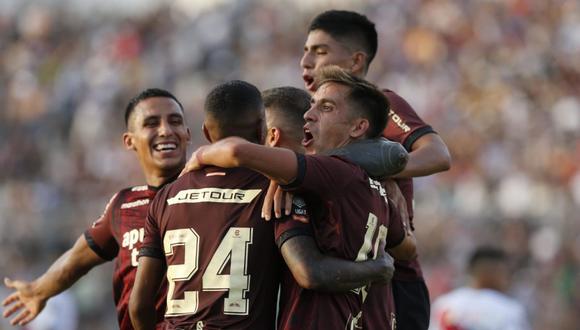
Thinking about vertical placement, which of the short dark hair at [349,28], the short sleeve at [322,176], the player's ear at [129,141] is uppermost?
the short dark hair at [349,28]

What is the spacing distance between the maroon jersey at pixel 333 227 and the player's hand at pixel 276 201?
71 millimetres

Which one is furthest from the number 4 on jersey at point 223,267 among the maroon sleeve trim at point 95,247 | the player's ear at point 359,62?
the player's ear at point 359,62

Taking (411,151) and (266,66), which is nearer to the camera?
(411,151)

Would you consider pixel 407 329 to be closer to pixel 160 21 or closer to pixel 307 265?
pixel 307 265

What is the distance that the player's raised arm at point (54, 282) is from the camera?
27.5 feet

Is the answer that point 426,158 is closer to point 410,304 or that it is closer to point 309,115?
point 410,304

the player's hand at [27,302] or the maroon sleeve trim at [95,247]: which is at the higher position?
the maroon sleeve trim at [95,247]

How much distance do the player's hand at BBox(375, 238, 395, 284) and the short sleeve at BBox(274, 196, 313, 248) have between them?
1.35 ft

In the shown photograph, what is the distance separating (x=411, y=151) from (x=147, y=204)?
1.67 meters

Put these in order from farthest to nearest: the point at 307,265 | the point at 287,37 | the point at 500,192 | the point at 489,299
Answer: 1. the point at 287,37
2. the point at 500,192
3. the point at 489,299
4. the point at 307,265

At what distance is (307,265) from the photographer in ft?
20.1

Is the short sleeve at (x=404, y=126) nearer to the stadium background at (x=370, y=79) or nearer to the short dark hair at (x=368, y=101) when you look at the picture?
the short dark hair at (x=368, y=101)

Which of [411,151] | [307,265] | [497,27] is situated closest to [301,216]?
[307,265]

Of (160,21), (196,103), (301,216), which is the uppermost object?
(160,21)
